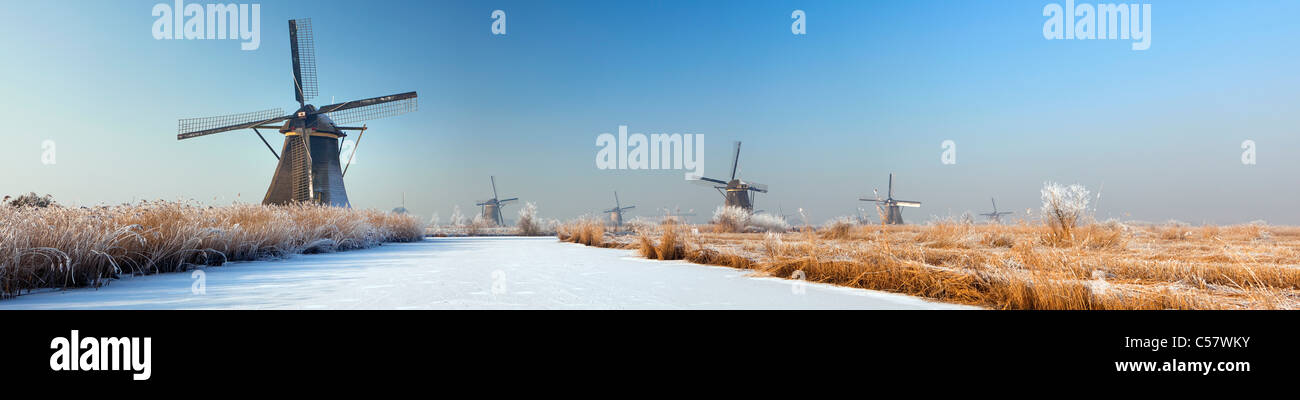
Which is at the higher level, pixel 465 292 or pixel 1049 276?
pixel 1049 276

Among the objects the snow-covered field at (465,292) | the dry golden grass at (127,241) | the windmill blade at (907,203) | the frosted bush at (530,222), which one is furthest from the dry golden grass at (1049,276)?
the windmill blade at (907,203)

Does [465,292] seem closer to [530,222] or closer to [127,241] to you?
[127,241]

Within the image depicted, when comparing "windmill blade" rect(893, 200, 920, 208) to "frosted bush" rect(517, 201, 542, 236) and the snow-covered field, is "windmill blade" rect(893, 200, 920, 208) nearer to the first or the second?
"frosted bush" rect(517, 201, 542, 236)

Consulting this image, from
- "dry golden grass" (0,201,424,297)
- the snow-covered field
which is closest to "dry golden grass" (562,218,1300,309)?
the snow-covered field

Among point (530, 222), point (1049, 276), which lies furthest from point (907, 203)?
point (1049, 276)

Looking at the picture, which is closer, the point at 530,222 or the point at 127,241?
the point at 127,241

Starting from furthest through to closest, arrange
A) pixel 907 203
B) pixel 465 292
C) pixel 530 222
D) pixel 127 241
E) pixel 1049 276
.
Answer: pixel 907 203, pixel 530 222, pixel 127 241, pixel 465 292, pixel 1049 276
